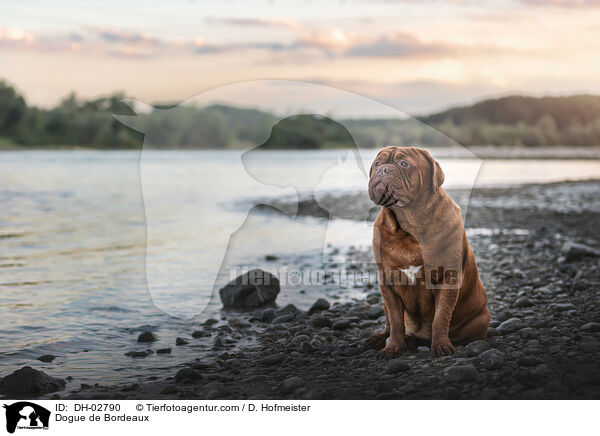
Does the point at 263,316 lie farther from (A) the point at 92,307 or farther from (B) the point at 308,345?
(A) the point at 92,307

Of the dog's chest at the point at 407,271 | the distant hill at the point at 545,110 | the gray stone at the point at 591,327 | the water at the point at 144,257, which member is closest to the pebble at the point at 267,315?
the water at the point at 144,257

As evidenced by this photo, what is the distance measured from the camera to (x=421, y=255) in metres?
5.21

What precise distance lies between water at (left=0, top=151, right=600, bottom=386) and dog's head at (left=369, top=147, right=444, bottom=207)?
85 centimetres

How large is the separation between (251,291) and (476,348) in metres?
3.95

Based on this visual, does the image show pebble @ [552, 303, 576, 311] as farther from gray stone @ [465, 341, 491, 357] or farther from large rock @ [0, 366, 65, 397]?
large rock @ [0, 366, 65, 397]

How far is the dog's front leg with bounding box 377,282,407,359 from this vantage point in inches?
217

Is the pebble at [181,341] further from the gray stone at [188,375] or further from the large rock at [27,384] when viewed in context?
the large rock at [27,384]

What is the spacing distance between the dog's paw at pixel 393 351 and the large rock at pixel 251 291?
3177 millimetres

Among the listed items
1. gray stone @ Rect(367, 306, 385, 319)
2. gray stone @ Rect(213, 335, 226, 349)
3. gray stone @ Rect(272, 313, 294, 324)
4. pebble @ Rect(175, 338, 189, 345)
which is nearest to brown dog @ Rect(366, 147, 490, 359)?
gray stone @ Rect(367, 306, 385, 319)

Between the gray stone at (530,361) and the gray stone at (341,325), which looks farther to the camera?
the gray stone at (341,325)

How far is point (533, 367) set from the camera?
5.04 meters

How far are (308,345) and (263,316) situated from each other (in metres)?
1.73

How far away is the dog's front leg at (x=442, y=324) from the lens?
5293mm
